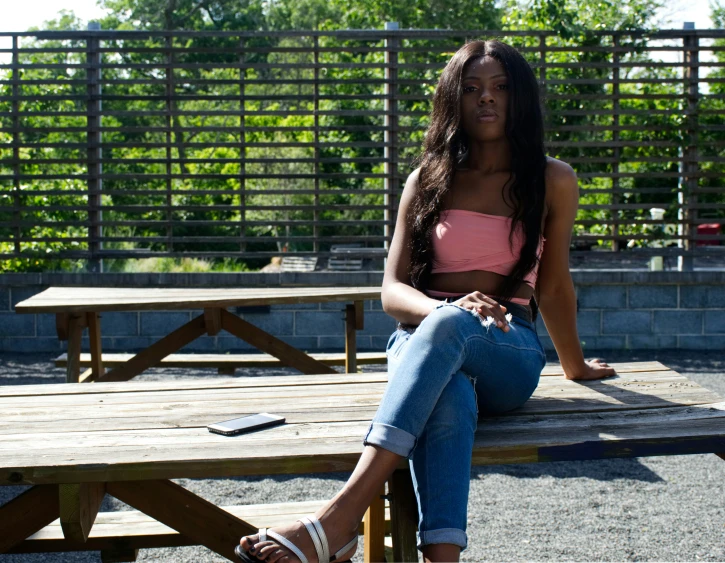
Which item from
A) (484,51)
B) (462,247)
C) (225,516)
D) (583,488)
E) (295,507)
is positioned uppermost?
(484,51)

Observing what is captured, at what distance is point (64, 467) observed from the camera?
178 centimetres

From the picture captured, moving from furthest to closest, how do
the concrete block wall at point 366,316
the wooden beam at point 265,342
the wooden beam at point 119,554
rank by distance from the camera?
the concrete block wall at point 366,316 < the wooden beam at point 265,342 < the wooden beam at point 119,554

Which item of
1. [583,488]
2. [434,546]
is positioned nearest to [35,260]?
[583,488]

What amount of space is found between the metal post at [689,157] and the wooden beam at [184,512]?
609 centimetres

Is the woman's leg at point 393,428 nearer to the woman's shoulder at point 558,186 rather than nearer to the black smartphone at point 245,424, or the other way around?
the black smartphone at point 245,424

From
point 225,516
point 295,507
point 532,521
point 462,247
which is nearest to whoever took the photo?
point 225,516

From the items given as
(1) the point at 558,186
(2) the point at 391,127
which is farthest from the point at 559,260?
(2) the point at 391,127

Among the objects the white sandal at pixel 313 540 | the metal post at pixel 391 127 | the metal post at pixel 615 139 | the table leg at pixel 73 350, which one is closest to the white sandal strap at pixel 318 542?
the white sandal at pixel 313 540

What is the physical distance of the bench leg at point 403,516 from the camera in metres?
2.00

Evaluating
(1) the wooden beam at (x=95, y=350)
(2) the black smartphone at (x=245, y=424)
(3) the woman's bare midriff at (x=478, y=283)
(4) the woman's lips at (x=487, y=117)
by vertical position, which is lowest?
(1) the wooden beam at (x=95, y=350)

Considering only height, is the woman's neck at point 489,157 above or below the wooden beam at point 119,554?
above

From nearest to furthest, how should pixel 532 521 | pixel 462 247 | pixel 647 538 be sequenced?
pixel 462 247 < pixel 647 538 < pixel 532 521

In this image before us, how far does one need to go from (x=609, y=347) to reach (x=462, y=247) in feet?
16.6

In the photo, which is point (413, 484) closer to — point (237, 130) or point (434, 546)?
point (434, 546)
